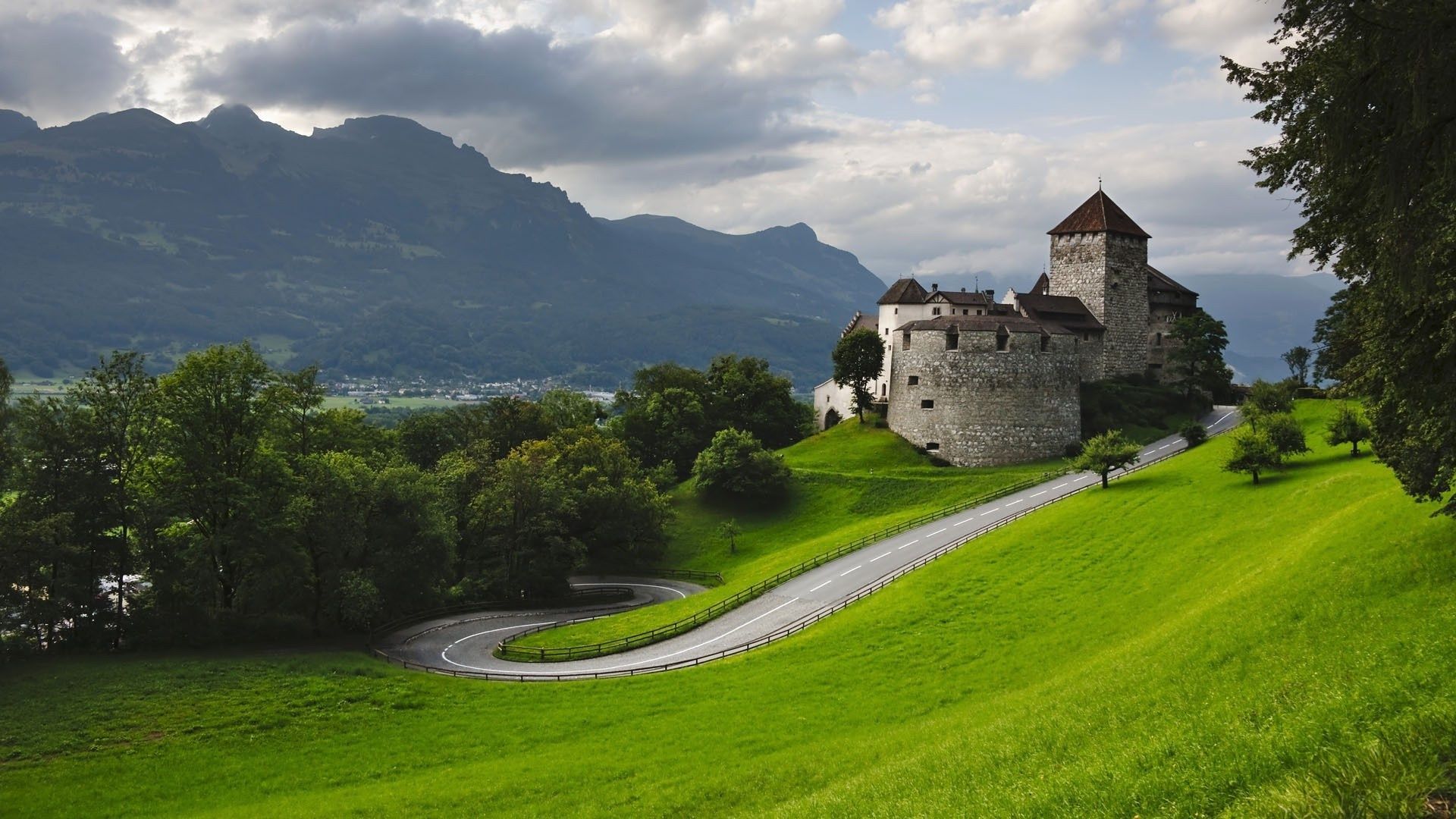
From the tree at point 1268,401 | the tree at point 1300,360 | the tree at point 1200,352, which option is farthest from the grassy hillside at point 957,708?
the tree at point 1300,360

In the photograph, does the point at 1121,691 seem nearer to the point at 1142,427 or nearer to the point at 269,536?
the point at 269,536

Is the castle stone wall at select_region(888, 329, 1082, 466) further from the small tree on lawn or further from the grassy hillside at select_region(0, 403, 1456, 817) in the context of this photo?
the grassy hillside at select_region(0, 403, 1456, 817)

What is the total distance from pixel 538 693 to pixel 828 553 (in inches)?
943

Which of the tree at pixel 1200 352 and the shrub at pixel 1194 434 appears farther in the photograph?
the tree at pixel 1200 352

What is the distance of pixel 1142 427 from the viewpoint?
7594 cm

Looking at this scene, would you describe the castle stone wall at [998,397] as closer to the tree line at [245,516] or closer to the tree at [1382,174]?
the tree line at [245,516]

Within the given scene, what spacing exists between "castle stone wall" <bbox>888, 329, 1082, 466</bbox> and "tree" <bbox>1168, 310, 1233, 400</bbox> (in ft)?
43.7

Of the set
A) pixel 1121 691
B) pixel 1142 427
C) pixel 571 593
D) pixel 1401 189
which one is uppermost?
pixel 1401 189

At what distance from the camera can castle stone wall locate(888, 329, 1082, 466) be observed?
70.9 metres

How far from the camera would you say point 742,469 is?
70.5 metres

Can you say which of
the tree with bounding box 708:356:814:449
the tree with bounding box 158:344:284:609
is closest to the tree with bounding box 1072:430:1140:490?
the tree with bounding box 708:356:814:449

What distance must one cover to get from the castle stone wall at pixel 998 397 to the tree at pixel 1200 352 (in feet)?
43.7

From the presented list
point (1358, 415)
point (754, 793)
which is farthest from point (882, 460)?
point (754, 793)

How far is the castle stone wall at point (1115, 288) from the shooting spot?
269 feet
